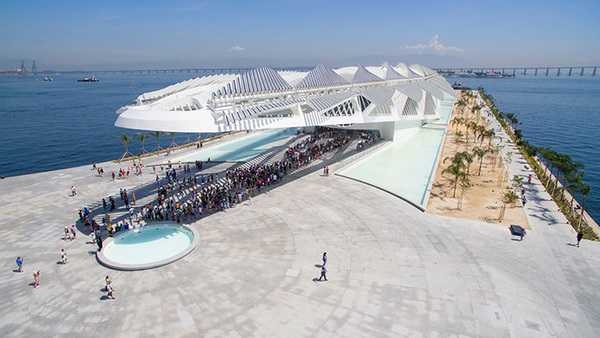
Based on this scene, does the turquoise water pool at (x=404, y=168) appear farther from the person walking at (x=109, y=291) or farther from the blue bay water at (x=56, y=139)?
the blue bay water at (x=56, y=139)

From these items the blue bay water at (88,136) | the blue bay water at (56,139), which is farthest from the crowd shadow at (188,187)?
the blue bay water at (56,139)

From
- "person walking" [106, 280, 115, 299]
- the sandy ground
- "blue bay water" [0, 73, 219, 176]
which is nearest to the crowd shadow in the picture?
"person walking" [106, 280, 115, 299]

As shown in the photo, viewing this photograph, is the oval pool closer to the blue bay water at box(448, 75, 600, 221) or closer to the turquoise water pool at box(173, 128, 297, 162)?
the turquoise water pool at box(173, 128, 297, 162)

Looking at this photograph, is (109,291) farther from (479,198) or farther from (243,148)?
(243,148)

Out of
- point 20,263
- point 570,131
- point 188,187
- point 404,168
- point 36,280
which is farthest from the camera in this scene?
point 570,131

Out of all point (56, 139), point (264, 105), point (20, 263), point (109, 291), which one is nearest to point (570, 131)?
point (264, 105)

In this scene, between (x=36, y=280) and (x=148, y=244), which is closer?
(x=36, y=280)

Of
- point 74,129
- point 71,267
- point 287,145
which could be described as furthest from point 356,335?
point 74,129
